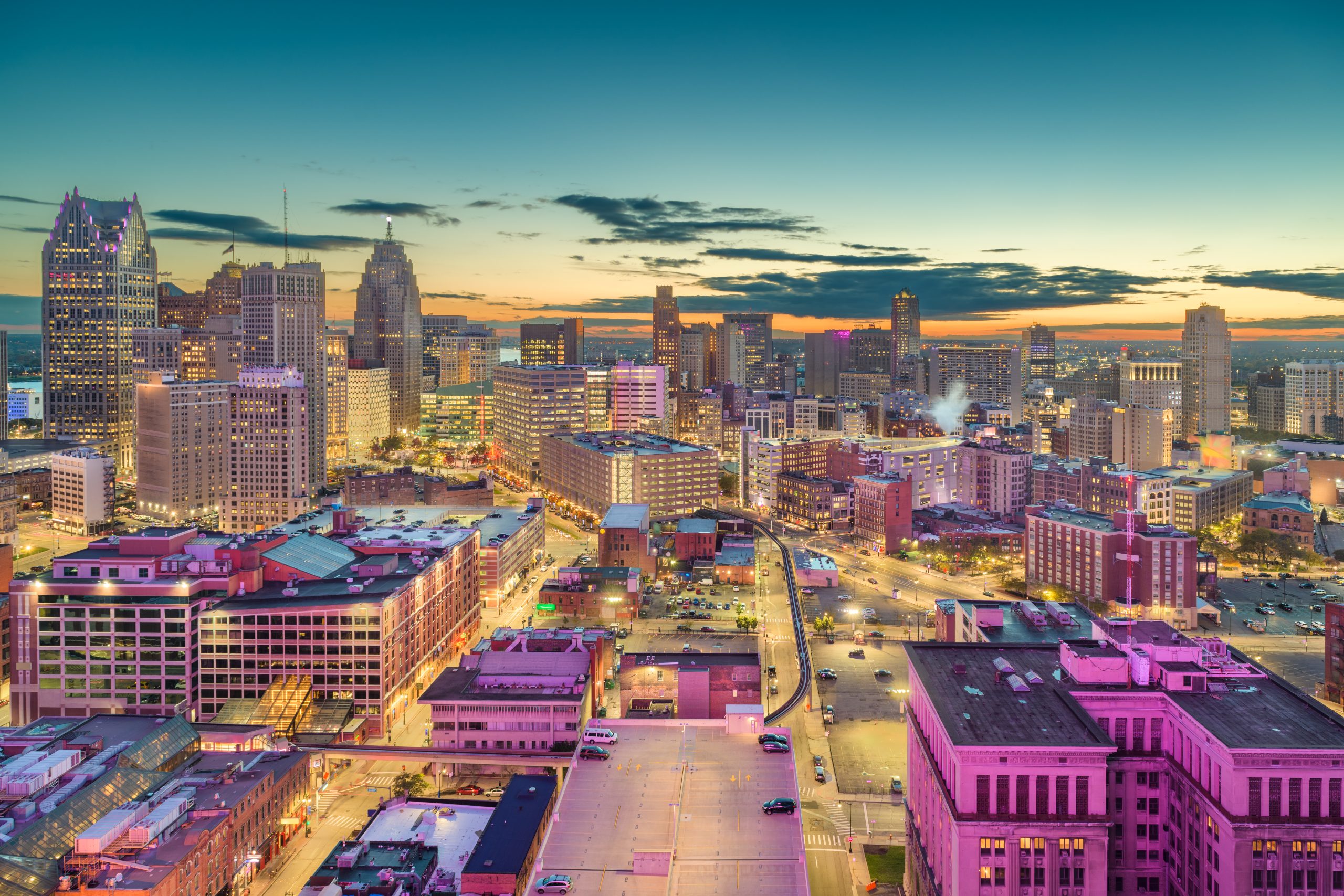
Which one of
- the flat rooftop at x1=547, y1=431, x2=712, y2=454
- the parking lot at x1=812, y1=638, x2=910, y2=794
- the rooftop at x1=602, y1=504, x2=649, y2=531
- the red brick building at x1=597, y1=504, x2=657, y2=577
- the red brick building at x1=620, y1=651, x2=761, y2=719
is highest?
the flat rooftop at x1=547, y1=431, x2=712, y2=454

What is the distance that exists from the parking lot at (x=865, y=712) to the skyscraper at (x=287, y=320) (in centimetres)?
9891

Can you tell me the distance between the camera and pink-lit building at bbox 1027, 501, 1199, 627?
228 ft

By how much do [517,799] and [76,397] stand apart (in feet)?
408

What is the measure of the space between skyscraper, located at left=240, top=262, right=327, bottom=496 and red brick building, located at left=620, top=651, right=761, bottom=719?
102m

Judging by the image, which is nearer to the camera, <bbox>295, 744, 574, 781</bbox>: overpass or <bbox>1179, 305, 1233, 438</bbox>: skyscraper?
<bbox>295, 744, 574, 781</bbox>: overpass

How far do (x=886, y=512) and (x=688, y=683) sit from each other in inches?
2135

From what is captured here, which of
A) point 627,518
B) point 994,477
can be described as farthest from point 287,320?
point 994,477

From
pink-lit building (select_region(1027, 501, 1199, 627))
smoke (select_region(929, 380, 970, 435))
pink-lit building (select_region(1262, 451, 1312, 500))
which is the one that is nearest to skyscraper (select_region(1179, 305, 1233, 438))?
smoke (select_region(929, 380, 970, 435))

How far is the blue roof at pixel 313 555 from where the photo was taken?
56406 millimetres

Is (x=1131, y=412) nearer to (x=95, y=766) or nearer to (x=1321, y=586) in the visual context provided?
(x=1321, y=586)

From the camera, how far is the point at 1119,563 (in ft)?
233

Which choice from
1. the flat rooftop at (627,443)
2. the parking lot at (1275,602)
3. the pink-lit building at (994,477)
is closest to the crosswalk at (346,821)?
the parking lot at (1275,602)

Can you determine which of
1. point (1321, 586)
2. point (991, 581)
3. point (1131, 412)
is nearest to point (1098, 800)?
point (991, 581)

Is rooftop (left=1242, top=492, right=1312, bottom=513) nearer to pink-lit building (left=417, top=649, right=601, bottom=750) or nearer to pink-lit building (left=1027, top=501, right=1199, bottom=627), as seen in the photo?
pink-lit building (left=1027, top=501, right=1199, bottom=627)
